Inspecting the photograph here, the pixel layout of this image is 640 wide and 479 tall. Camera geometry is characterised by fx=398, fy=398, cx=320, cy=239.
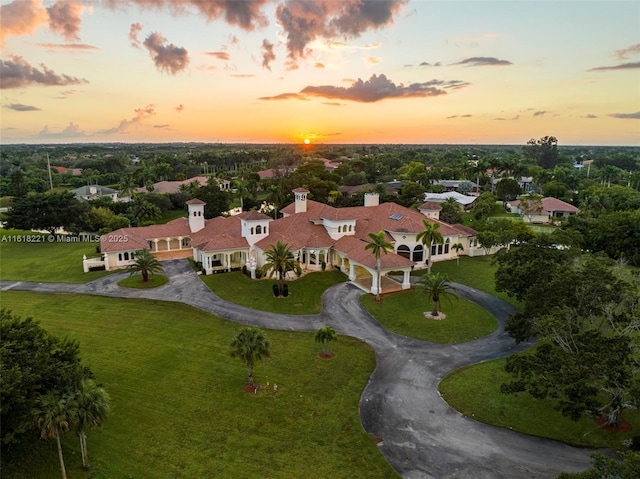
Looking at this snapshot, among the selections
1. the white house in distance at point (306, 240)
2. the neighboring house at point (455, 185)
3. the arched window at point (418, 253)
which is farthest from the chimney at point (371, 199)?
the neighboring house at point (455, 185)

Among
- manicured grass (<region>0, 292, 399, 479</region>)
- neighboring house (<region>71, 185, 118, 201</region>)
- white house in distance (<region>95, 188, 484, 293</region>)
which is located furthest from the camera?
neighboring house (<region>71, 185, 118, 201</region>)

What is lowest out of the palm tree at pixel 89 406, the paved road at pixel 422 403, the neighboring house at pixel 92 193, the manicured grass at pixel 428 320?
the paved road at pixel 422 403

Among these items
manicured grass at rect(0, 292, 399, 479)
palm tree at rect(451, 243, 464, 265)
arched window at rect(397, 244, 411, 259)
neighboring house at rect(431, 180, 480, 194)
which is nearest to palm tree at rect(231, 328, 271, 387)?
manicured grass at rect(0, 292, 399, 479)

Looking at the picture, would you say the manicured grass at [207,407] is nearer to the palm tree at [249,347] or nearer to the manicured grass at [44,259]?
the palm tree at [249,347]

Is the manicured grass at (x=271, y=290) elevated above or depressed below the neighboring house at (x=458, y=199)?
below

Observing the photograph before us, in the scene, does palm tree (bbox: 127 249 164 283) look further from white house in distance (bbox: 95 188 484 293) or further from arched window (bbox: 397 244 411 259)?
arched window (bbox: 397 244 411 259)

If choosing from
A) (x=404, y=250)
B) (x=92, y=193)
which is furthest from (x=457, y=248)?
(x=92, y=193)

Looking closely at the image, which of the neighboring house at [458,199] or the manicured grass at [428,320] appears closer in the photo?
the manicured grass at [428,320]

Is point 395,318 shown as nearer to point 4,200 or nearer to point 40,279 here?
point 40,279
